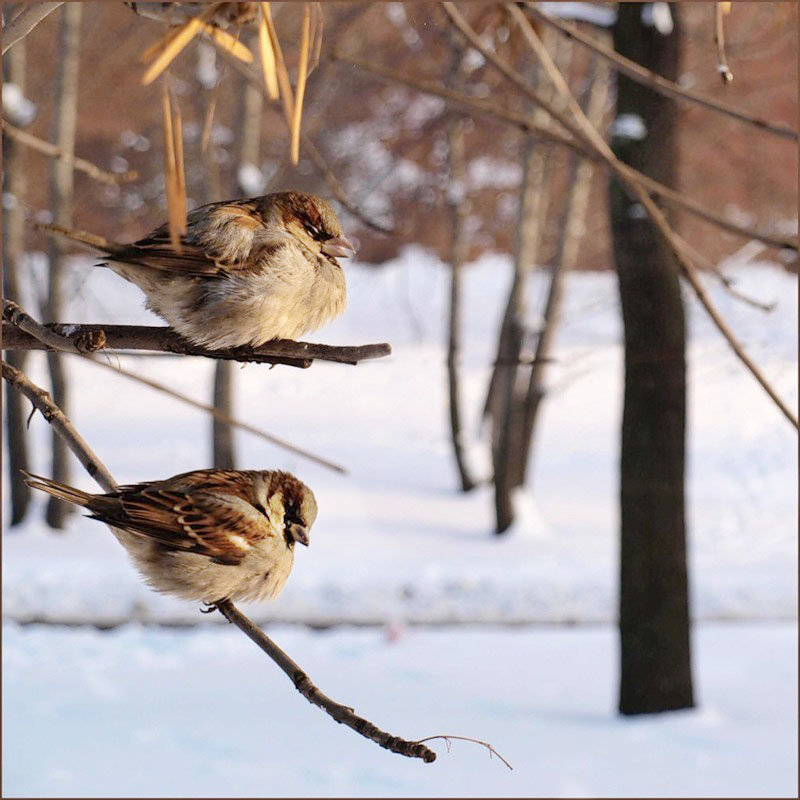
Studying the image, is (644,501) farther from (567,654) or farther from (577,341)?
(577,341)

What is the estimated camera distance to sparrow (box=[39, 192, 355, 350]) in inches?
32.2

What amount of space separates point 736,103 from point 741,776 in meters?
7.28

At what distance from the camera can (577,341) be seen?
745cm

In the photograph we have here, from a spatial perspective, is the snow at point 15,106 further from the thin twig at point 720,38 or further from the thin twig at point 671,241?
the thin twig at point 720,38

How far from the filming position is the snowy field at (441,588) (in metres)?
3.01

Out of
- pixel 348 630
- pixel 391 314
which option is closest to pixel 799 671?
pixel 348 630

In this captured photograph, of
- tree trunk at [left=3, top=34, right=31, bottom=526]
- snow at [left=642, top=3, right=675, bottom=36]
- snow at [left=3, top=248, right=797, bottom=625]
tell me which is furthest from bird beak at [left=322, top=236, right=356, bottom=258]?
tree trunk at [left=3, top=34, right=31, bottom=526]

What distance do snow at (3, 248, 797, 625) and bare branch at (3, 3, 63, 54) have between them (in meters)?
1.81

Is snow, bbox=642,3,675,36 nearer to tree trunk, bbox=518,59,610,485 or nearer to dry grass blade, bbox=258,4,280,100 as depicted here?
tree trunk, bbox=518,59,610,485

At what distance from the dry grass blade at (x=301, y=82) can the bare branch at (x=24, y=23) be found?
257mm

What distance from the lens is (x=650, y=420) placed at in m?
3.93

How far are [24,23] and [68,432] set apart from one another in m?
0.32

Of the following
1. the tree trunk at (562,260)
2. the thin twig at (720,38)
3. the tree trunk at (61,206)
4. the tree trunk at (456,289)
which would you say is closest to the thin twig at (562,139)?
the thin twig at (720,38)

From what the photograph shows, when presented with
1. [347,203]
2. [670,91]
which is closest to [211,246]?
[347,203]
